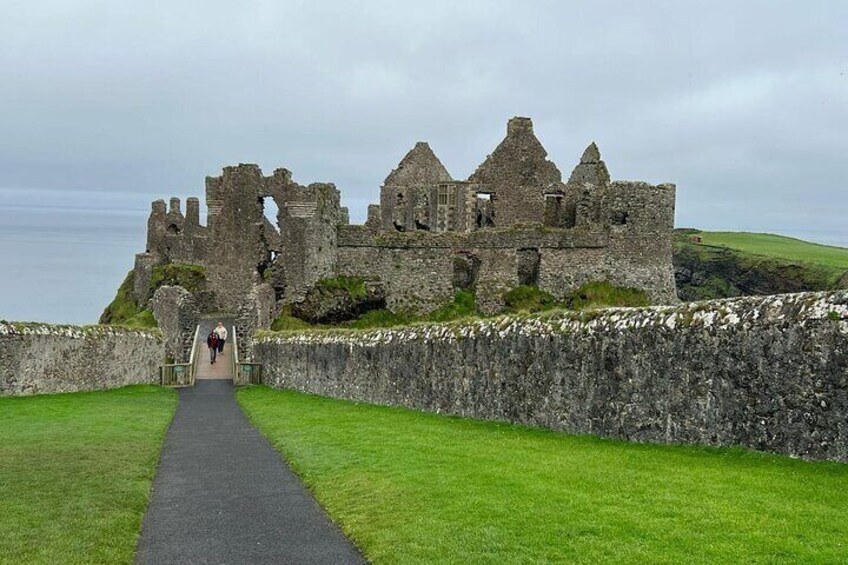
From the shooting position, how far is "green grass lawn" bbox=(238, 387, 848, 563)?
25.2 feet

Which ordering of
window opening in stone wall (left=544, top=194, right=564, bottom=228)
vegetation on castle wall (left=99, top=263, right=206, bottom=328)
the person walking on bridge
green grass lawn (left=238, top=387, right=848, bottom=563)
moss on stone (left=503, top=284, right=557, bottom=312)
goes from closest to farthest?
green grass lawn (left=238, top=387, right=848, bottom=563) < the person walking on bridge < moss on stone (left=503, top=284, right=557, bottom=312) < window opening in stone wall (left=544, top=194, right=564, bottom=228) < vegetation on castle wall (left=99, top=263, right=206, bottom=328)

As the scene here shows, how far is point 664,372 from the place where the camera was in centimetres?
1197

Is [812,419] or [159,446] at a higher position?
[812,419]

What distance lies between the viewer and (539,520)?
8781 mm

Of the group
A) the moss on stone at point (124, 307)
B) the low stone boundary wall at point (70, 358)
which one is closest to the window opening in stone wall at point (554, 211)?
the low stone boundary wall at point (70, 358)

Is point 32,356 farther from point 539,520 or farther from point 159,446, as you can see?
point 539,520

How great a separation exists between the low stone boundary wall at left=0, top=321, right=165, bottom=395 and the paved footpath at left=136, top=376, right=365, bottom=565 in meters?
6.87

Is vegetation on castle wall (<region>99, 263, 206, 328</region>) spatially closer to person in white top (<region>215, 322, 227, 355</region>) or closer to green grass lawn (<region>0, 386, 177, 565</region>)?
person in white top (<region>215, 322, 227, 355</region>)

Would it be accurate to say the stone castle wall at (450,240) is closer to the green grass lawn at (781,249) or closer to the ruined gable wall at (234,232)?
the ruined gable wall at (234,232)

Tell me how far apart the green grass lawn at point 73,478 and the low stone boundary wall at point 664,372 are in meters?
6.02

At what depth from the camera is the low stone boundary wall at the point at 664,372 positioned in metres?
9.84

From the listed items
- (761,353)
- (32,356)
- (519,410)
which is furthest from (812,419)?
(32,356)

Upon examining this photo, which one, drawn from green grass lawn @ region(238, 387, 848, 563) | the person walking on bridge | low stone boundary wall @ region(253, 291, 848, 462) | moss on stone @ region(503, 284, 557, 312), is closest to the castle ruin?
moss on stone @ region(503, 284, 557, 312)

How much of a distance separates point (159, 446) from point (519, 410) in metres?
6.55
